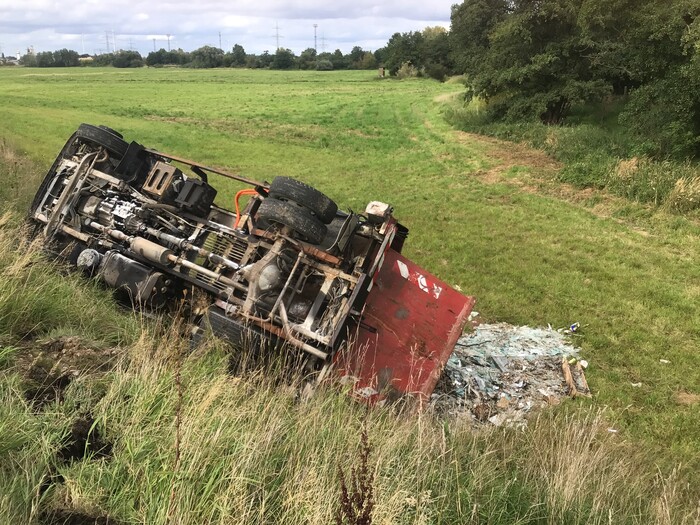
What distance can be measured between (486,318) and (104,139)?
19.9 feet

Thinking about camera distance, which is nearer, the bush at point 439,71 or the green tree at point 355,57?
the bush at point 439,71

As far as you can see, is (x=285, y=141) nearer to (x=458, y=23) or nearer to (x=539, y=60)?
(x=539, y=60)

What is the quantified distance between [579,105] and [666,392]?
19.2 meters

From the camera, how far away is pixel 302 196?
4.86 m

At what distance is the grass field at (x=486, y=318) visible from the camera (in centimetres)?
258

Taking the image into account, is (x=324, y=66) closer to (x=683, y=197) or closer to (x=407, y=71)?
(x=407, y=71)

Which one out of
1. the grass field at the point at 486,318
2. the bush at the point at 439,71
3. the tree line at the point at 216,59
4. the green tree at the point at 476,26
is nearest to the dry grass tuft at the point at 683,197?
the grass field at the point at 486,318

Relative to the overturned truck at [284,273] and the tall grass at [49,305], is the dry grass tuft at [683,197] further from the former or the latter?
the tall grass at [49,305]

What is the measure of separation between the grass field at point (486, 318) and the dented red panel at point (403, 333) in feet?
2.55

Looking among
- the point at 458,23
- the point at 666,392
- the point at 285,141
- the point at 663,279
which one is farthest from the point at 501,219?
the point at 458,23

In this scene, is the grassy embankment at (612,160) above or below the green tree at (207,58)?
below

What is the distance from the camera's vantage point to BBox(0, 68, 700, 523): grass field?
258 cm

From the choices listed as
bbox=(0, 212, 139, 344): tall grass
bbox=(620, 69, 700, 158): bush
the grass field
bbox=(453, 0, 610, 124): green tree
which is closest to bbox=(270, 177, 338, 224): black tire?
the grass field

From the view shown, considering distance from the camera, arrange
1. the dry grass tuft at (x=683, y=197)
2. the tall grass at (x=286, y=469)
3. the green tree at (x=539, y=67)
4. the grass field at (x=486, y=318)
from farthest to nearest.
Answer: the green tree at (x=539, y=67) → the dry grass tuft at (x=683, y=197) → the grass field at (x=486, y=318) → the tall grass at (x=286, y=469)
